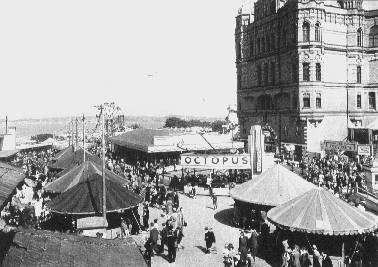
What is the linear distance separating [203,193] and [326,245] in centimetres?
1457

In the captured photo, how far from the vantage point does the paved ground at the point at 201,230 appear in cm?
1477

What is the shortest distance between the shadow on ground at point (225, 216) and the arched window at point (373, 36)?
3854 cm

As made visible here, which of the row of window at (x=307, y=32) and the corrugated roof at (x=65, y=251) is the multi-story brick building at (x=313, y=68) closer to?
the row of window at (x=307, y=32)

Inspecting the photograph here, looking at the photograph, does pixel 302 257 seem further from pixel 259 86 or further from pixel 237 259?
pixel 259 86

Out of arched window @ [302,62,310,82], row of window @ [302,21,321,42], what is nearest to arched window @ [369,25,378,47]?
row of window @ [302,21,321,42]

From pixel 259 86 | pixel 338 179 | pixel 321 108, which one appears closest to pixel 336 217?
pixel 338 179

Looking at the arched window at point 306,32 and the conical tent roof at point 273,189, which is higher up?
the arched window at point 306,32

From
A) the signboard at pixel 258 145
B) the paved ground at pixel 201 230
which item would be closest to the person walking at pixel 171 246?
the paved ground at pixel 201 230

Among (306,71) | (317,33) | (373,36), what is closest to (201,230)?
(306,71)

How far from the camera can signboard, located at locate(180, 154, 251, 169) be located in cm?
2712

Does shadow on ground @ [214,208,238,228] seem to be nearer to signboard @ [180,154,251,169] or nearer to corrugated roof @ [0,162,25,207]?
signboard @ [180,154,251,169]

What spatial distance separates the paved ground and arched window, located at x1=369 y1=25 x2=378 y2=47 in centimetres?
3614

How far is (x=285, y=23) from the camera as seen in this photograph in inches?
1909

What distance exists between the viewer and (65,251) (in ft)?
17.2
